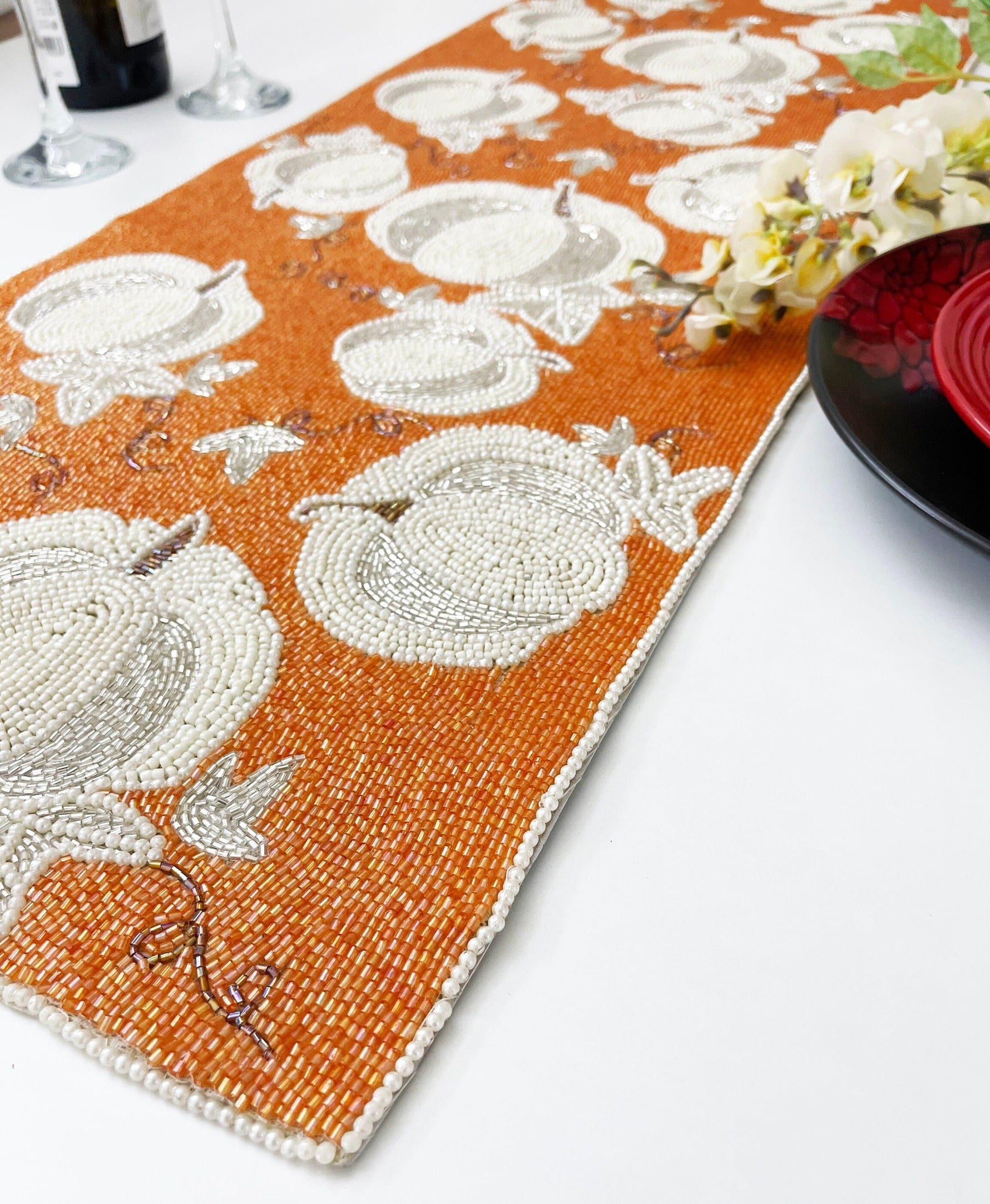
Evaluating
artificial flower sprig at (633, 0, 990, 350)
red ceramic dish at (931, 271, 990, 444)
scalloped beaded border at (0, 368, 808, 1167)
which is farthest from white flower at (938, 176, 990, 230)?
scalloped beaded border at (0, 368, 808, 1167)

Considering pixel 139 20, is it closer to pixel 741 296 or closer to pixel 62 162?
pixel 62 162

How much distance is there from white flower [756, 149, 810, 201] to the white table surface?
0.19m

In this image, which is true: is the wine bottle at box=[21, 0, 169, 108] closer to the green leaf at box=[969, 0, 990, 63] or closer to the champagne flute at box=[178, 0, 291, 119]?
the champagne flute at box=[178, 0, 291, 119]

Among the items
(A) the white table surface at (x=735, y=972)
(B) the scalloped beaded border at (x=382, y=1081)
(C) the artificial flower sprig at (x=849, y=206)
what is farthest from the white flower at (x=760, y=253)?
(B) the scalloped beaded border at (x=382, y=1081)

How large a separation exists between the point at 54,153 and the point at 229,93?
0.16m

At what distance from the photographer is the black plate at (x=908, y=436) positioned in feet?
1.04

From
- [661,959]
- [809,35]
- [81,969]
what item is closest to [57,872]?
[81,969]

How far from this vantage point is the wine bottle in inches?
28.5

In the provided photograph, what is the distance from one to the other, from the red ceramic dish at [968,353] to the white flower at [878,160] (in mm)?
98

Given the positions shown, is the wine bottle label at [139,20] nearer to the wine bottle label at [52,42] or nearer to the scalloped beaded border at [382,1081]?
the wine bottle label at [52,42]

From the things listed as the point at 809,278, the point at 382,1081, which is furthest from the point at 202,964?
the point at 809,278

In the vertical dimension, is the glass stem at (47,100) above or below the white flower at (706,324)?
above

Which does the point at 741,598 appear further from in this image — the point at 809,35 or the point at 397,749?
the point at 809,35

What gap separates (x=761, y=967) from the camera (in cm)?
25
